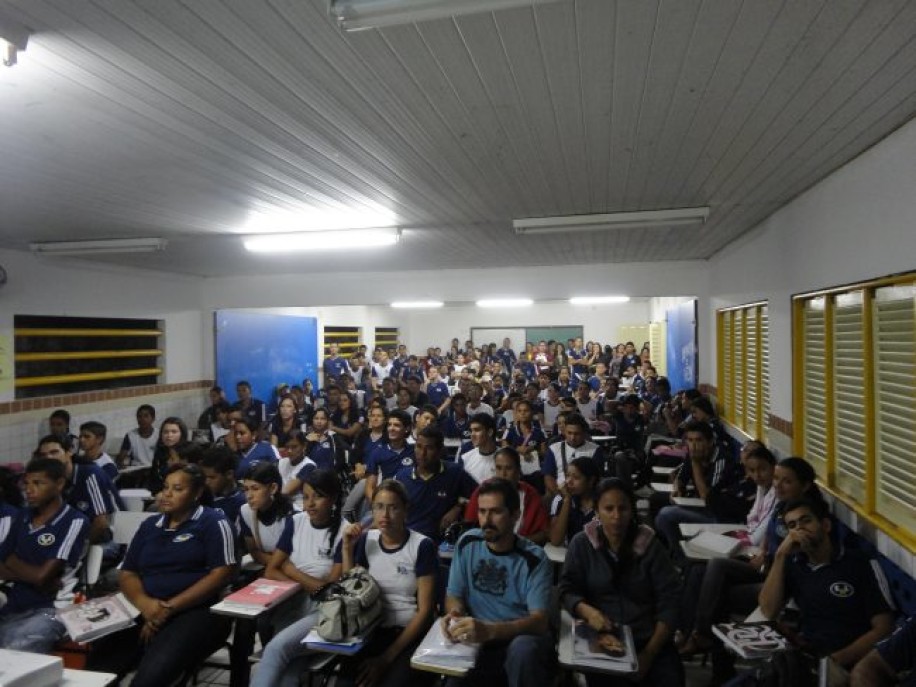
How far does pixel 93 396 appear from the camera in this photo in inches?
295

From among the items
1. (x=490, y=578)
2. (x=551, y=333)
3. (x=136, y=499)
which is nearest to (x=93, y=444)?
(x=136, y=499)

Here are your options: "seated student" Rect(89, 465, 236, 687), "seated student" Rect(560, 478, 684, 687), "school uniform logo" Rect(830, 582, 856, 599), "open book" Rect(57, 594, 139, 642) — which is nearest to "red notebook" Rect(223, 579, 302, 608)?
"seated student" Rect(89, 465, 236, 687)

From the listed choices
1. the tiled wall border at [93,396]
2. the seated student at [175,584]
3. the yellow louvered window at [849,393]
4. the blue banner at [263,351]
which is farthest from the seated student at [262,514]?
the blue banner at [263,351]

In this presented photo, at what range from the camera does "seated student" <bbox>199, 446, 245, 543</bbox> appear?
414cm

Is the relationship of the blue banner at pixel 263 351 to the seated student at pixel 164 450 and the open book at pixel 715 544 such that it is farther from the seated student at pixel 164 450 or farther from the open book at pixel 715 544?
the open book at pixel 715 544

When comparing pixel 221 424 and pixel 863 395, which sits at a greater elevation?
pixel 863 395

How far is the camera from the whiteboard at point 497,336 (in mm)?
18312

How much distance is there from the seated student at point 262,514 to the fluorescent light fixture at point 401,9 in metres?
2.74

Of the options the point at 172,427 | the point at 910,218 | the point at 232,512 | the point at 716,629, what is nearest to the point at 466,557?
the point at 716,629

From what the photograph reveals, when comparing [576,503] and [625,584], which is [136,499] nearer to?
[576,503]

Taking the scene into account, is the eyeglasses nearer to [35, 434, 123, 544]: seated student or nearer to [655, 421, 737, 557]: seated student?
[655, 421, 737, 557]: seated student

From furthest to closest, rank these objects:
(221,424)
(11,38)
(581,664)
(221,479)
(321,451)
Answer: (221,424) < (321,451) < (221,479) < (581,664) < (11,38)

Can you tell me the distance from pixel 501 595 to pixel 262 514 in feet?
5.74

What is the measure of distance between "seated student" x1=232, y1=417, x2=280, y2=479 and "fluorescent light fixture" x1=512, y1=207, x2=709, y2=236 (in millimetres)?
3147
